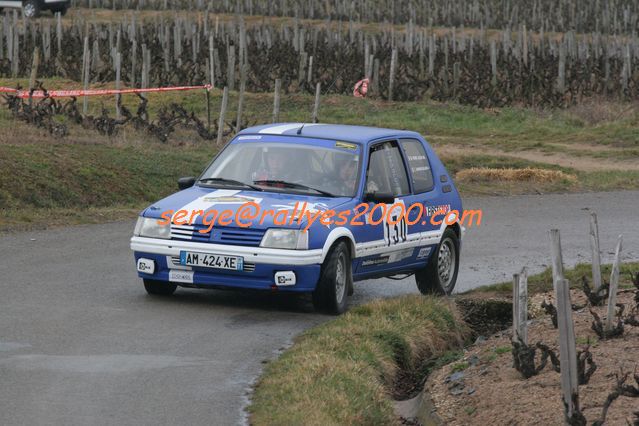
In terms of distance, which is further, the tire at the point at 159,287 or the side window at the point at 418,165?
the side window at the point at 418,165

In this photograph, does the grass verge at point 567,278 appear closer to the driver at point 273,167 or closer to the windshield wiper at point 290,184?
the windshield wiper at point 290,184

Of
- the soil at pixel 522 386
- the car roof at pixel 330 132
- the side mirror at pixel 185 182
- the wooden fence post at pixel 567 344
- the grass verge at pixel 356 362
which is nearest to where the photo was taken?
the wooden fence post at pixel 567 344

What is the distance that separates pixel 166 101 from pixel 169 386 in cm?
2854

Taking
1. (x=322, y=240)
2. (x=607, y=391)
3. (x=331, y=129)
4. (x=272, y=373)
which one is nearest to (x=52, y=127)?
(x=331, y=129)

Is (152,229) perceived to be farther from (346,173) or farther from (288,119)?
(288,119)

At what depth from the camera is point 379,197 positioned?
43.4 feet

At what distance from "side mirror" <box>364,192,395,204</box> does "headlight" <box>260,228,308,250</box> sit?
1.16 m

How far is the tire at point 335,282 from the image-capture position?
12.5 m

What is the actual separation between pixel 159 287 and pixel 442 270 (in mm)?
3079

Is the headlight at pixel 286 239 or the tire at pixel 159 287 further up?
the headlight at pixel 286 239

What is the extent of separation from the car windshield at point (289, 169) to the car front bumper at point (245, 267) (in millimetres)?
1052

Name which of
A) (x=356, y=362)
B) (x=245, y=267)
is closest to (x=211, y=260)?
(x=245, y=267)

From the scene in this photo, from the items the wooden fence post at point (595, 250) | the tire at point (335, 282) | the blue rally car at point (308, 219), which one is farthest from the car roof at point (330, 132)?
the wooden fence post at point (595, 250)

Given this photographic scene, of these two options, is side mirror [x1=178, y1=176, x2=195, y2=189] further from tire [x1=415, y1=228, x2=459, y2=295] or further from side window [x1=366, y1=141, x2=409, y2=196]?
tire [x1=415, y1=228, x2=459, y2=295]
